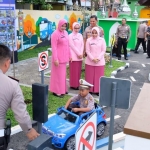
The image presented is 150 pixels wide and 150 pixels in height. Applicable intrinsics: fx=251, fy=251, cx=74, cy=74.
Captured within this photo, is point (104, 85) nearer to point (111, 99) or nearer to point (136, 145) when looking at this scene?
point (111, 99)

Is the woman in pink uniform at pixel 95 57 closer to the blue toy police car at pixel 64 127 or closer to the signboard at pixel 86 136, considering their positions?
the blue toy police car at pixel 64 127

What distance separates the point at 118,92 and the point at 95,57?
361cm

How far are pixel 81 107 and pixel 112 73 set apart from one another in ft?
15.3

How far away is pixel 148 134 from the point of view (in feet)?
7.54

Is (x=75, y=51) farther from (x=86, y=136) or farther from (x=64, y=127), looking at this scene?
(x=86, y=136)

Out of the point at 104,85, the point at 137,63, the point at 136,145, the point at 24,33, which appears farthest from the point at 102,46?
the point at 24,33

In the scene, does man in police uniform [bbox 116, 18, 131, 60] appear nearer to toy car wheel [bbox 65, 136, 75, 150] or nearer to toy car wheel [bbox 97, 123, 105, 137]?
toy car wheel [bbox 97, 123, 105, 137]

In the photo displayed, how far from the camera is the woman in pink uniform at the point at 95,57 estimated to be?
658 cm

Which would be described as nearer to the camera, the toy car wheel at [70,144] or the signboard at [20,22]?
the toy car wheel at [70,144]

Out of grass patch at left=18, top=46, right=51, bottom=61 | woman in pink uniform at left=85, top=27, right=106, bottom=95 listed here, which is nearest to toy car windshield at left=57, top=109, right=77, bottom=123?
woman in pink uniform at left=85, top=27, right=106, bottom=95

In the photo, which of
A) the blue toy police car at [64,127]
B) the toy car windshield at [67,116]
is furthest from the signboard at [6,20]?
the blue toy police car at [64,127]

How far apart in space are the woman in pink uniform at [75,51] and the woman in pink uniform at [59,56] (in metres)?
0.29

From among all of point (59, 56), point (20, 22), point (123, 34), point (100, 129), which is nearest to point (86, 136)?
point (100, 129)

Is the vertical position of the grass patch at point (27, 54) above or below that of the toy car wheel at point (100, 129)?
above
